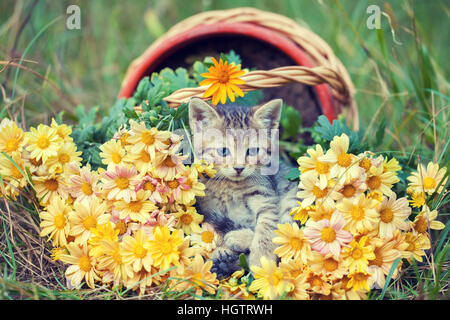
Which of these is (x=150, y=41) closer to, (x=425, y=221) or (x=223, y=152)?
(x=223, y=152)

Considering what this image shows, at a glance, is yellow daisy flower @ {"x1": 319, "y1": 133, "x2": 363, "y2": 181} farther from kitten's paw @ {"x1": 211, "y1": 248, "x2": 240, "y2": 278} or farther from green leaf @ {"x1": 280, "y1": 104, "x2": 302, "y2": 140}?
green leaf @ {"x1": 280, "y1": 104, "x2": 302, "y2": 140}

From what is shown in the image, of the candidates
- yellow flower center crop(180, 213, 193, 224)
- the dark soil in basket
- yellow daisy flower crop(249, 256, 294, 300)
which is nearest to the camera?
yellow daisy flower crop(249, 256, 294, 300)

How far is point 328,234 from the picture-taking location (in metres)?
1.25

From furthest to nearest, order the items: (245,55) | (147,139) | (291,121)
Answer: (245,55), (291,121), (147,139)

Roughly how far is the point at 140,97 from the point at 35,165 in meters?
0.46

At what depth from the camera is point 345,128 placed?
4.93ft

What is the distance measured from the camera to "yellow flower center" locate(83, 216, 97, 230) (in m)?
1.37

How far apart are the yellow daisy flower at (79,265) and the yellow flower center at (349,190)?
0.84m

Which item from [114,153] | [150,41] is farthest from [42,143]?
[150,41]

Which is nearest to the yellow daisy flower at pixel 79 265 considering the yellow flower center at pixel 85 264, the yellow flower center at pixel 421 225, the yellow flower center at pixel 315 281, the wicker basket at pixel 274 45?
the yellow flower center at pixel 85 264

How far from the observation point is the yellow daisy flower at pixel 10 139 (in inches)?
56.9

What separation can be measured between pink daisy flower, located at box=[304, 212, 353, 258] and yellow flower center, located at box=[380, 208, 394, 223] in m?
0.14

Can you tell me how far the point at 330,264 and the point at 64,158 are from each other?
0.96 metres

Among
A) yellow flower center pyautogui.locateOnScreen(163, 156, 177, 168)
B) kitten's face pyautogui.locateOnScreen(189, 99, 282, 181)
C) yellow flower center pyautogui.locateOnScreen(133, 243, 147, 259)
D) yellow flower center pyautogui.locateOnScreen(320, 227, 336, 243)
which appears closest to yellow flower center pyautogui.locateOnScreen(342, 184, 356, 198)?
yellow flower center pyautogui.locateOnScreen(320, 227, 336, 243)
